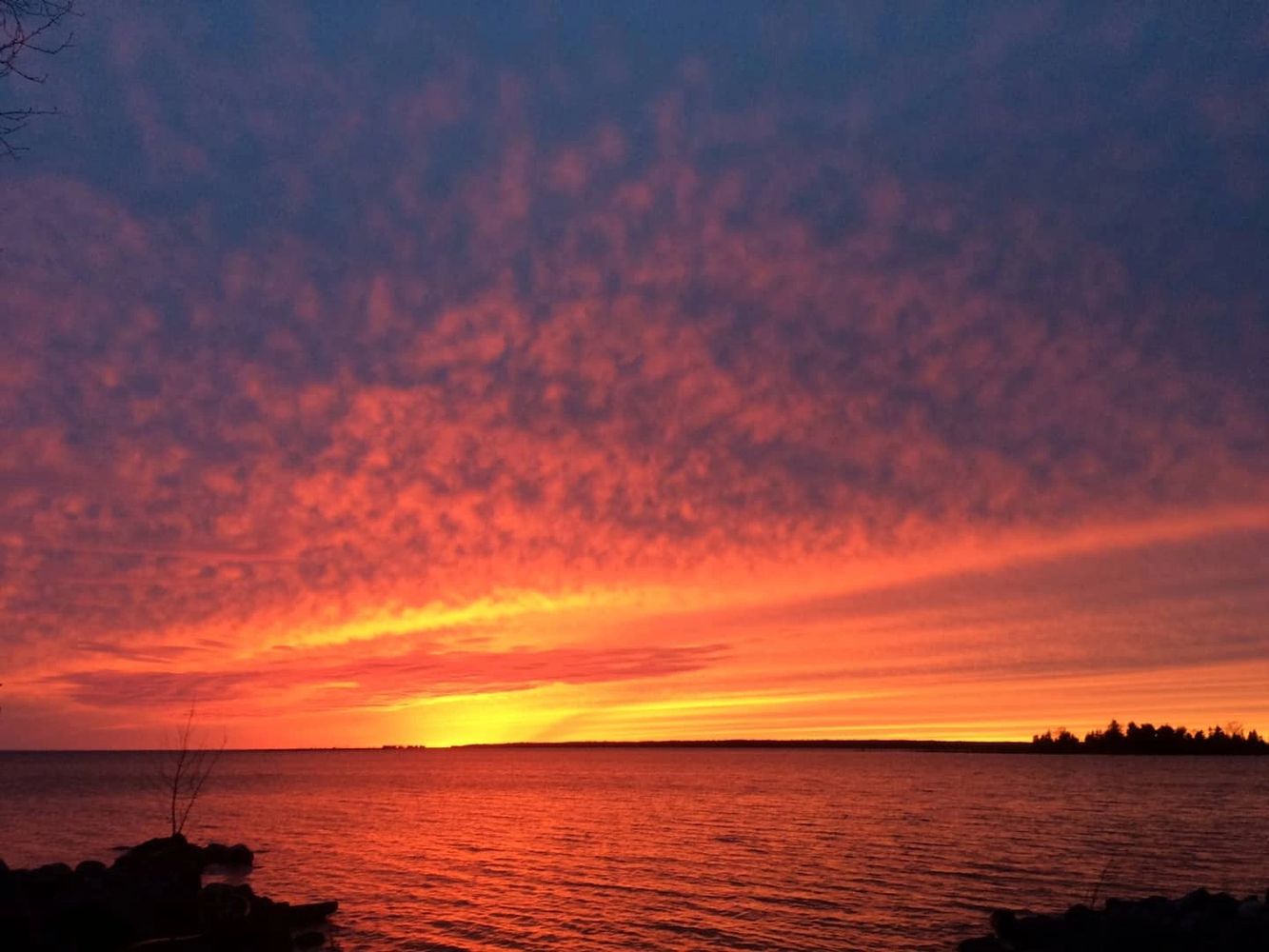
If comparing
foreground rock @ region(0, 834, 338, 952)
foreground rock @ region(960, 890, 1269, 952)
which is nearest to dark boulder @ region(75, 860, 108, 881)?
foreground rock @ region(0, 834, 338, 952)

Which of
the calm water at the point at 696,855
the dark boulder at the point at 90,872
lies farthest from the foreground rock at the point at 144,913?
the calm water at the point at 696,855

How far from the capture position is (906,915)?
36.1 meters

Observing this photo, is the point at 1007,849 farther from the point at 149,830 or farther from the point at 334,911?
the point at 149,830

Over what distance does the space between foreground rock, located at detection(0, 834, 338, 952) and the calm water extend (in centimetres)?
300

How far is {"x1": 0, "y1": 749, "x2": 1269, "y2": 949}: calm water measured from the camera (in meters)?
35.3

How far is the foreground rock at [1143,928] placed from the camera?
2584 cm

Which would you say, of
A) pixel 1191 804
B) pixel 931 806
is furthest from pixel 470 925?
pixel 1191 804

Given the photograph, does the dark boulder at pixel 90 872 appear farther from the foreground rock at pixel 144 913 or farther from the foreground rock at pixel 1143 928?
the foreground rock at pixel 1143 928

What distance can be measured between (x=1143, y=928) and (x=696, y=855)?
98.8ft

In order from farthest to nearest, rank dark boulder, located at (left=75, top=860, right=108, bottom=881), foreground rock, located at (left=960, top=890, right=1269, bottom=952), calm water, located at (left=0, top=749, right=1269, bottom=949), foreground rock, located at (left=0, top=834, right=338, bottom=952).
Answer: dark boulder, located at (left=75, top=860, right=108, bottom=881) < calm water, located at (left=0, top=749, right=1269, bottom=949) < foreground rock, located at (left=960, top=890, right=1269, bottom=952) < foreground rock, located at (left=0, top=834, right=338, bottom=952)

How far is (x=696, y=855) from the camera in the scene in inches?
2141

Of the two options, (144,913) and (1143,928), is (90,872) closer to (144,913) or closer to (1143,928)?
(144,913)

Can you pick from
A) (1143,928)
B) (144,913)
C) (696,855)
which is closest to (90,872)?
(144,913)

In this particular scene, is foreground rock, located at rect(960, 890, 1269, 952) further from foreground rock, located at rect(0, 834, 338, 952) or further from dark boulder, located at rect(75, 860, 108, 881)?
dark boulder, located at rect(75, 860, 108, 881)
